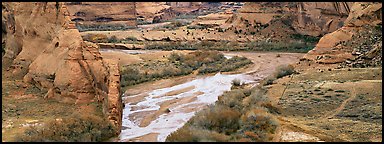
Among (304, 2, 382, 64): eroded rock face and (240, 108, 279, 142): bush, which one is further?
(304, 2, 382, 64): eroded rock face

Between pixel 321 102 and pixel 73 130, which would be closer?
pixel 73 130

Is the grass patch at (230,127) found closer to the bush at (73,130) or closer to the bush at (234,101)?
the bush at (234,101)

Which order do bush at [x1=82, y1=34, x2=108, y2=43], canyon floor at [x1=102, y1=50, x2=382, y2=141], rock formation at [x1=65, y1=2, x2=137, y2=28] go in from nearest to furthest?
canyon floor at [x1=102, y1=50, x2=382, y2=141], bush at [x1=82, y1=34, x2=108, y2=43], rock formation at [x1=65, y1=2, x2=137, y2=28]

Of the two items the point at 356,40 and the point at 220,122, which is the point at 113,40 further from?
the point at 220,122

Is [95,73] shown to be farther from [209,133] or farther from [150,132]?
[209,133]

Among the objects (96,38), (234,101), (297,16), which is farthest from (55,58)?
(297,16)

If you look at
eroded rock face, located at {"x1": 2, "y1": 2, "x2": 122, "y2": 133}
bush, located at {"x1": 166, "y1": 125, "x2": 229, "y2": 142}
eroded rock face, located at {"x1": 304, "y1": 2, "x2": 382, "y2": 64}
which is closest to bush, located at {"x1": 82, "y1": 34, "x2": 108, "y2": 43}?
eroded rock face, located at {"x1": 2, "y1": 2, "x2": 122, "y2": 133}

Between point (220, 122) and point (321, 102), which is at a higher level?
point (220, 122)

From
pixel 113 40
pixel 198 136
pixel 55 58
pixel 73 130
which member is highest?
pixel 198 136

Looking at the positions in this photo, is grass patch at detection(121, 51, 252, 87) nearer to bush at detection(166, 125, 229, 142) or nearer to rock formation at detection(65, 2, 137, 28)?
bush at detection(166, 125, 229, 142)
